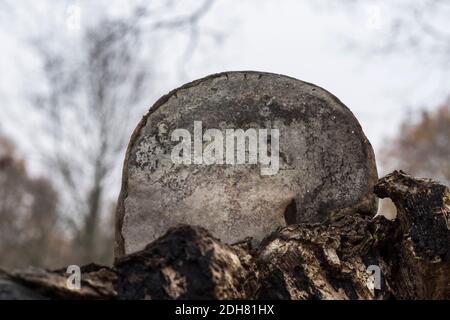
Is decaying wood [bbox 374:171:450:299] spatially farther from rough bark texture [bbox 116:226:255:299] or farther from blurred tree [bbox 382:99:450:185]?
blurred tree [bbox 382:99:450:185]

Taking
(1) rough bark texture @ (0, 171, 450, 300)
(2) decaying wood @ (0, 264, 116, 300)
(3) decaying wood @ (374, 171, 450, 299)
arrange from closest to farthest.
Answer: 1. (2) decaying wood @ (0, 264, 116, 300)
2. (1) rough bark texture @ (0, 171, 450, 300)
3. (3) decaying wood @ (374, 171, 450, 299)

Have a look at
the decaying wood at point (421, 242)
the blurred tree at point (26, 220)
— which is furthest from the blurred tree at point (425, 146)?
the decaying wood at point (421, 242)

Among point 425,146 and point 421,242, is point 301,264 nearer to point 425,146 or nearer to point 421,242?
point 421,242

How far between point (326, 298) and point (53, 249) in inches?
1016

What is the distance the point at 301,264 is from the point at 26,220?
101 feet

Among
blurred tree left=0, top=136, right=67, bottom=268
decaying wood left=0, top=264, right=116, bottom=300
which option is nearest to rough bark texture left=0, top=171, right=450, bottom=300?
decaying wood left=0, top=264, right=116, bottom=300

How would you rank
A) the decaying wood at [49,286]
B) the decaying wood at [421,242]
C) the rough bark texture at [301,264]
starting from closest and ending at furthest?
the decaying wood at [49,286]
the rough bark texture at [301,264]
the decaying wood at [421,242]

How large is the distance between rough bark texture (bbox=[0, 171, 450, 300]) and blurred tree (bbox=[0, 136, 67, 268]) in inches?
849

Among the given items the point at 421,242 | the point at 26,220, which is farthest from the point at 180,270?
the point at 26,220

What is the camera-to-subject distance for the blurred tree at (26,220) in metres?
26.2

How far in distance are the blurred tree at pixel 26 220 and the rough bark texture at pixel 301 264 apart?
70.7ft

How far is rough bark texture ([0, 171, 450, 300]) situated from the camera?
92.1 inches

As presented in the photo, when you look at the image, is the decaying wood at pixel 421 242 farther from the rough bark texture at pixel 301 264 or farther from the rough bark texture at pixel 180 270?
the rough bark texture at pixel 180 270
